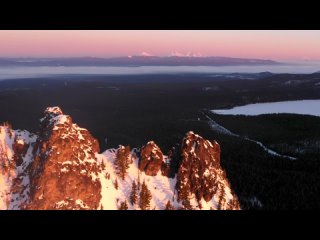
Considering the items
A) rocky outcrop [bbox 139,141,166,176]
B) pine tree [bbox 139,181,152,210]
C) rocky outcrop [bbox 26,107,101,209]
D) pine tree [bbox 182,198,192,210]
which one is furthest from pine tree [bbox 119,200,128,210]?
rocky outcrop [bbox 139,141,166,176]

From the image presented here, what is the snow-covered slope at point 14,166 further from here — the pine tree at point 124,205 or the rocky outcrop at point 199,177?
the rocky outcrop at point 199,177

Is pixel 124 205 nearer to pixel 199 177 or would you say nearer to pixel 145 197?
pixel 145 197

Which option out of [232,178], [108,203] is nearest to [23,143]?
[108,203]

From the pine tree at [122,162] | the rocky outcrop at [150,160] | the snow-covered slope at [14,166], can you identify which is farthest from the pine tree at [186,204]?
the snow-covered slope at [14,166]

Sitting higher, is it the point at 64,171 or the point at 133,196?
the point at 64,171

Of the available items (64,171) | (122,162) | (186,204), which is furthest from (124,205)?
(186,204)

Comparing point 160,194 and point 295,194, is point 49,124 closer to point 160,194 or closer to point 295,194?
point 160,194

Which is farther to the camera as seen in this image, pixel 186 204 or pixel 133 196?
pixel 186 204

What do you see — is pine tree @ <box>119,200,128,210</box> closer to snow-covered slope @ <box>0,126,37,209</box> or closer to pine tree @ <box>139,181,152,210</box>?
pine tree @ <box>139,181,152,210</box>

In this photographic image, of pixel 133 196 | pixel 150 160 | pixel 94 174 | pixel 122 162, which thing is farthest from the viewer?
pixel 150 160
